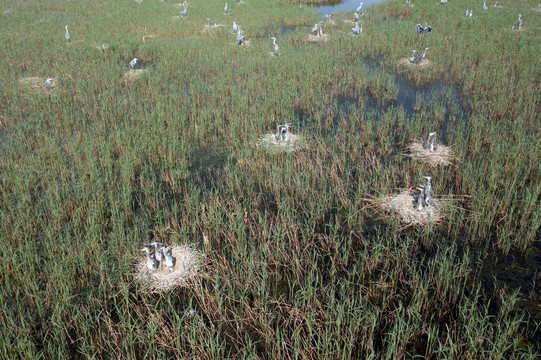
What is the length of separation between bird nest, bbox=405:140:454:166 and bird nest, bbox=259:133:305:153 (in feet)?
6.89

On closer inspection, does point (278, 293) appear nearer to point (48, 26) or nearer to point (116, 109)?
point (116, 109)

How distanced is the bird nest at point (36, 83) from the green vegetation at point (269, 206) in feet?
1.10

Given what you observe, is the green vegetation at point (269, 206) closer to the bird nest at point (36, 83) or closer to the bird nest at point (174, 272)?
the bird nest at point (174, 272)

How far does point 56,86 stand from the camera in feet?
34.1

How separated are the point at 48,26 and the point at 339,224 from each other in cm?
1794

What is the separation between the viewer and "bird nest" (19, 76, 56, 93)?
10.3 metres

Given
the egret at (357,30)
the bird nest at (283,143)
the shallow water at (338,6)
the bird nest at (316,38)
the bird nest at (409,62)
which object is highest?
the shallow water at (338,6)

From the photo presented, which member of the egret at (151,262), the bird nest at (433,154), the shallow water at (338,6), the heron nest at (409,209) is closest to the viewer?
the egret at (151,262)

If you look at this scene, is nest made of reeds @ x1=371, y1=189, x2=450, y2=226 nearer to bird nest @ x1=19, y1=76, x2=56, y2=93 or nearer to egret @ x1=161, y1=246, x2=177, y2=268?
egret @ x1=161, y1=246, x2=177, y2=268

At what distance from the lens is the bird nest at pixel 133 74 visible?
11.3 m

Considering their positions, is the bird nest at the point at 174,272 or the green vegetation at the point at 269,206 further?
the bird nest at the point at 174,272

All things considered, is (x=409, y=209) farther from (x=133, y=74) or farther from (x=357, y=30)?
(x=357, y=30)

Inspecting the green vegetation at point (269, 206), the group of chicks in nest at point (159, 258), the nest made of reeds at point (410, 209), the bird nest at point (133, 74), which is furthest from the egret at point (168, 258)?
the bird nest at point (133, 74)

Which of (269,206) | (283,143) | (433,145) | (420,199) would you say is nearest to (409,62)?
(433,145)
